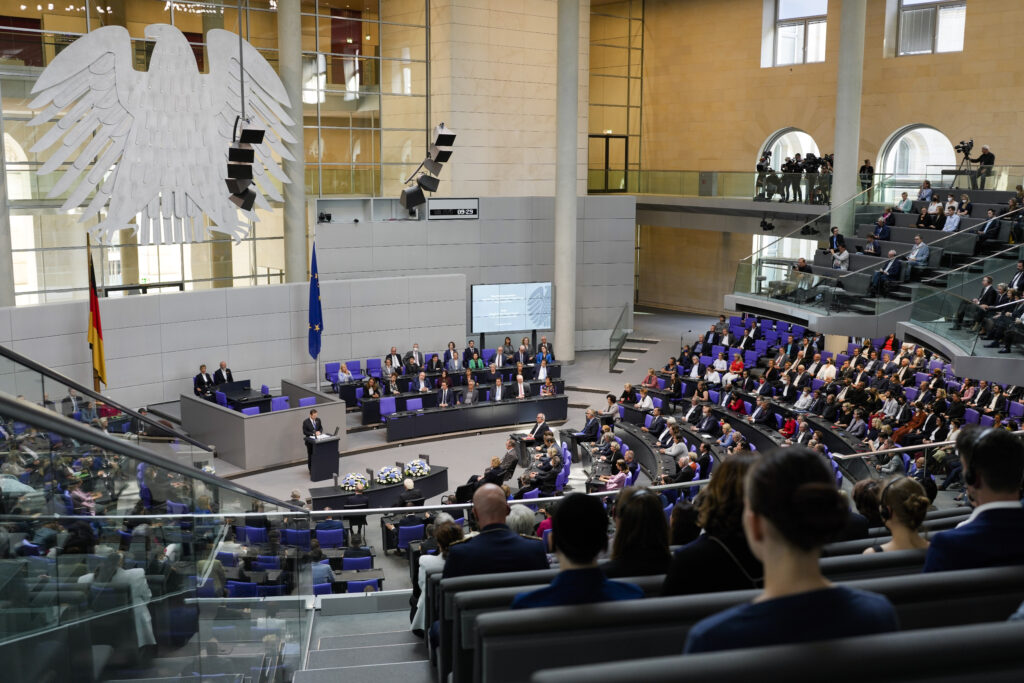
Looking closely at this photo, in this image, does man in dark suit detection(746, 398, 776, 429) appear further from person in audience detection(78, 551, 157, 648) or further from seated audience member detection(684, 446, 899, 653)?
seated audience member detection(684, 446, 899, 653)

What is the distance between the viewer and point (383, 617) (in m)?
7.10

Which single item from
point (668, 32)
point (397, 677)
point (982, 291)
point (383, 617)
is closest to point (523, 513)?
point (397, 677)

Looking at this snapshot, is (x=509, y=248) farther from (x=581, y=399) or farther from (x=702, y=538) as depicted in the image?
(x=702, y=538)

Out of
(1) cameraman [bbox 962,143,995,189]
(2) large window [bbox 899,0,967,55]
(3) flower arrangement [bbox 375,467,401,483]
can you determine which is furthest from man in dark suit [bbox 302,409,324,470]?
(2) large window [bbox 899,0,967,55]

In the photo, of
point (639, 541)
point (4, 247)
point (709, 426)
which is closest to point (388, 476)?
point (709, 426)

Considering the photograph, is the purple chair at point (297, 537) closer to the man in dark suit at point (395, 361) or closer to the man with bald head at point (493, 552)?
the man with bald head at point (493, 552)

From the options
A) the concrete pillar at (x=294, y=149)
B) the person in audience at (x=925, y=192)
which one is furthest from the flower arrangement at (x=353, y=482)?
the person in audience at (x=925, y=192)

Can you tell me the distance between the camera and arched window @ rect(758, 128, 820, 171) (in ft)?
93.7

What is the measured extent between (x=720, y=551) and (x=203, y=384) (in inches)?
694

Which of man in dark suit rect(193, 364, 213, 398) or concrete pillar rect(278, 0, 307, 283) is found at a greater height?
concrete pillar rect(278, 0, 307, 283)

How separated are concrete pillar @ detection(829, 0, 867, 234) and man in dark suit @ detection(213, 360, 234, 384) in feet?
44.0

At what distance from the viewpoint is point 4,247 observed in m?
17.9

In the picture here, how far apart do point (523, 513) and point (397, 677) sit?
1.34 meters

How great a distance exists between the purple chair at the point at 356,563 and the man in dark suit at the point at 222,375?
11196 millimetres
